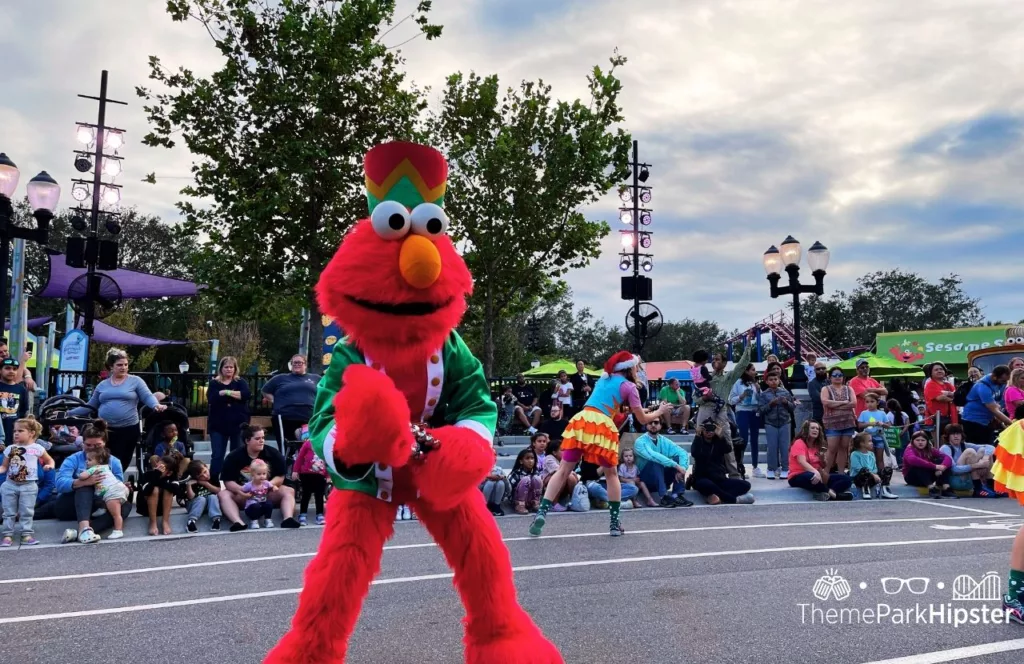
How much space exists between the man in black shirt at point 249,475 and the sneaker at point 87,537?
1225 millimetres

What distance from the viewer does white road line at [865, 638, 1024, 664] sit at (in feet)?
11.9

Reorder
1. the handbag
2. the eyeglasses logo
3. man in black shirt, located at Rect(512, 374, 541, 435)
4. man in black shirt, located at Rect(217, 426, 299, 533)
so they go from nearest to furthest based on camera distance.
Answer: the eyeglasses logo
man in black shirt, located at Rect(217, 426, 299, 533)
the handbag
man in black shirt, located at Rect(512, 374, 541, 435)

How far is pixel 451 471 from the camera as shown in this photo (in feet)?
8.95

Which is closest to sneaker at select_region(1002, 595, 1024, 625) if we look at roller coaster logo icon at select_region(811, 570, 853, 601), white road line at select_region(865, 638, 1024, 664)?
white road line at select_region(865, 638, 1024, 664)

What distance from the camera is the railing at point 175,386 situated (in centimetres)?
1276

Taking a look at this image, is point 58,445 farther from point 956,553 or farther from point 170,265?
point 170,265

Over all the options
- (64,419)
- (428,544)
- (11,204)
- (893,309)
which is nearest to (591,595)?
(428,544)

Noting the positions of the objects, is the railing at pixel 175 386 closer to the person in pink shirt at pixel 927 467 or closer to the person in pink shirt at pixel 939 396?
the person in pink shirt at pixel 927 467

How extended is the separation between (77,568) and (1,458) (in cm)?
276

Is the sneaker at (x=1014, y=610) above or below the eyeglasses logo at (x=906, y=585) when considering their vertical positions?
above

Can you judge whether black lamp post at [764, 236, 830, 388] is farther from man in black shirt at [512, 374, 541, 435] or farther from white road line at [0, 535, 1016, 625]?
white road line at [0, 535, 1016, 625]

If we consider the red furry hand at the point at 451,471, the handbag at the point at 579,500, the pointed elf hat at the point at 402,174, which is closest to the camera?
the red furry hand at the point at 451,471

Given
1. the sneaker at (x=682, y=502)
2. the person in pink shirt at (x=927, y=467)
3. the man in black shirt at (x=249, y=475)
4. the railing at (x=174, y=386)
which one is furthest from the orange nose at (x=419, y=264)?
the railing at (x=174, y=386)

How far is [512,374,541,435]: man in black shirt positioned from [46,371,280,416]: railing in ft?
16.4
